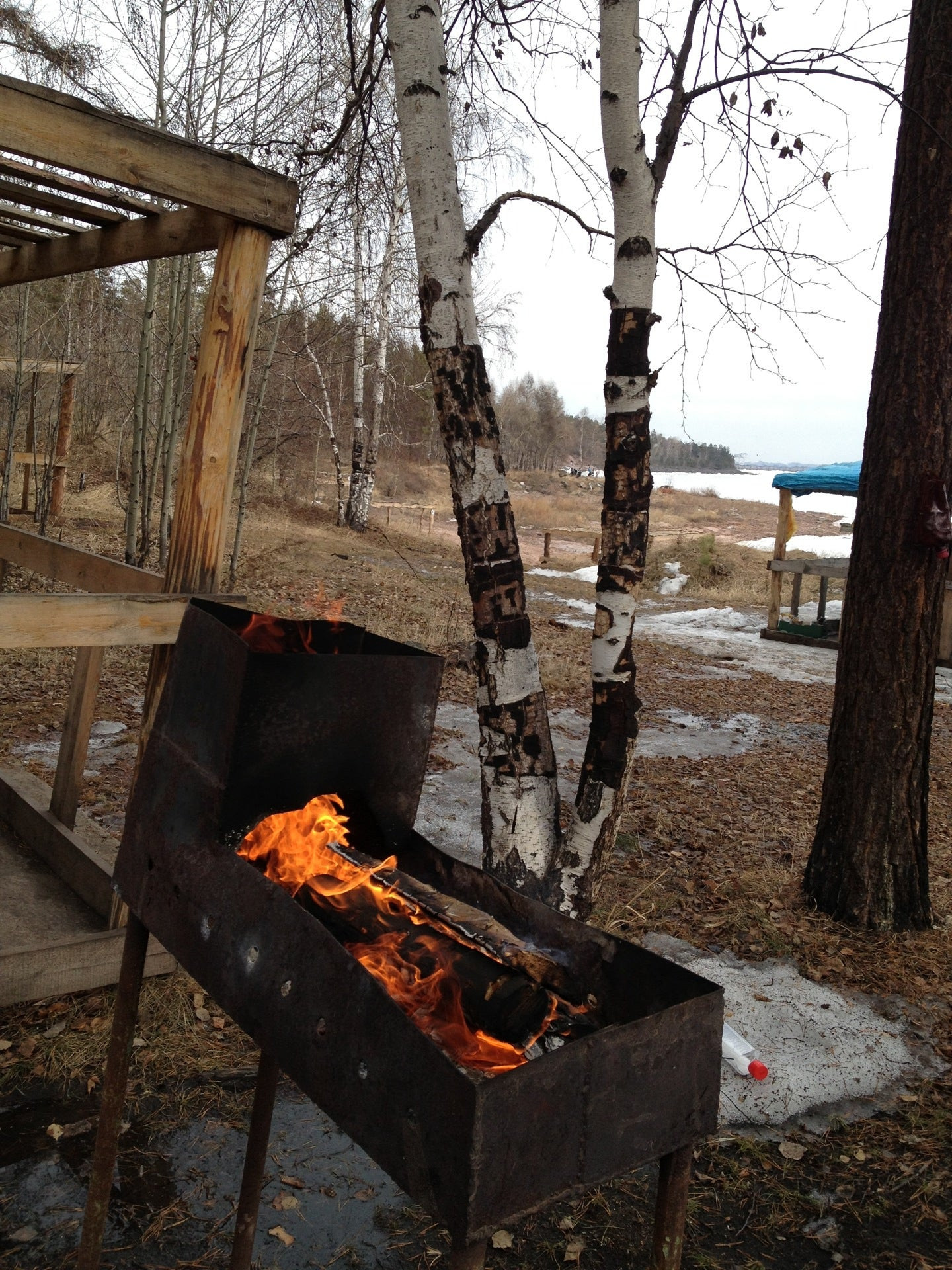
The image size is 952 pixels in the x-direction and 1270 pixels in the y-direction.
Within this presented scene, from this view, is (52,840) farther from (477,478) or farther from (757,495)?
(757,495)

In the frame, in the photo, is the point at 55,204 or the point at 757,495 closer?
the point at 55,204

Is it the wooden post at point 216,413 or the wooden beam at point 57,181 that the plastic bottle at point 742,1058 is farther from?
the wooden beam at point 57,181

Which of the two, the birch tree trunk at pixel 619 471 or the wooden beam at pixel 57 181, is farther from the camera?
the birch tree trunk at pixel 619 471

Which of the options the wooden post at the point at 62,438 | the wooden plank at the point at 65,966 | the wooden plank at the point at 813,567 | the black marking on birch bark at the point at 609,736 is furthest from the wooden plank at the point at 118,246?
the wooden plank at the point at 813,567

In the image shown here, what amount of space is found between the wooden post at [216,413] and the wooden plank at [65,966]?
93cm

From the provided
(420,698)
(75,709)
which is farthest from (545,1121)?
(75,709)

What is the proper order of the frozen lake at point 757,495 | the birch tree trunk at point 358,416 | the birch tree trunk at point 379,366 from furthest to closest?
1. the frozen lake at point 757,495
2. the birch tree trunk at point 358,416
3. the birch tree trunk at point 379,366

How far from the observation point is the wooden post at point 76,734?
406 centimetres

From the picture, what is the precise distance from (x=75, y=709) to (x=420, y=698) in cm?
245

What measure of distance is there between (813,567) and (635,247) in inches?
505

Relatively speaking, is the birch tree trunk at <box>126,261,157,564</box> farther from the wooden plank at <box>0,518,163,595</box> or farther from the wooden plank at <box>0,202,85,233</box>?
the wooden plank at <box>0,202,85,233</box>

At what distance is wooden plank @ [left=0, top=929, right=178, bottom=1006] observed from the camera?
354 cm

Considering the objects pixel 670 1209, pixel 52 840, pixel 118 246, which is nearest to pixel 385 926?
pixel 670 1209

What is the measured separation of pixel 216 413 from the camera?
328 cm
